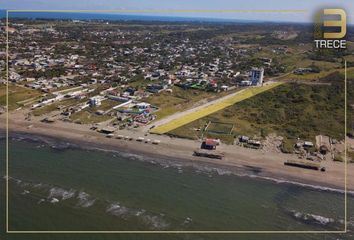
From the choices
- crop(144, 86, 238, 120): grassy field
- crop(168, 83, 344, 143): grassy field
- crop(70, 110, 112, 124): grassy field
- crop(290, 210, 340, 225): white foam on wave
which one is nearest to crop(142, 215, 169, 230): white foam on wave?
crop(290, 210, 340, 225): white foam on wave

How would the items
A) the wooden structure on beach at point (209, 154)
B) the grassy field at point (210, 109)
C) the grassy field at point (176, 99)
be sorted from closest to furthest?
the wooden structure on beach at point (209, 154), the grassy field at point (210, 109), the grassy field at point (176, 99)

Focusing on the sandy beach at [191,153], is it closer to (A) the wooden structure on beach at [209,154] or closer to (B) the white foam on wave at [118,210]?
(A) the wooden structure on beach at [209,154]

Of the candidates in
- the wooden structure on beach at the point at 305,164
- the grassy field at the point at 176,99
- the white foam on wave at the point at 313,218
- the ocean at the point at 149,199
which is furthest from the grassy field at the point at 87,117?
the white foam on wave at the point at 313,218

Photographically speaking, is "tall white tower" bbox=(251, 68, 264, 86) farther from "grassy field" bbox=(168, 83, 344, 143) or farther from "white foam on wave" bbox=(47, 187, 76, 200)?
"white foam on wave" bbox=(47, 187, 76, 200)

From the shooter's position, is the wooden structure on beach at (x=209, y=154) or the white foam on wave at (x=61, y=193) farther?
the wooden structure on beach at (x=209, y=154)

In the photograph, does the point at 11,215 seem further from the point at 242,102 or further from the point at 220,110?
the point at 242,102

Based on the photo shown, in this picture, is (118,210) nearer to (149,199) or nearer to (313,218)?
(149,199)

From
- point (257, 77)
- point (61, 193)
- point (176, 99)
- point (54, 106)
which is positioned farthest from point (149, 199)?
point (257, 77)
